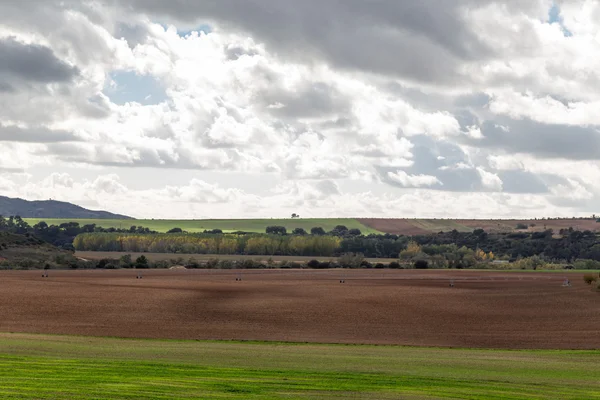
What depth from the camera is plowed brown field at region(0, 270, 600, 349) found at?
45.4m

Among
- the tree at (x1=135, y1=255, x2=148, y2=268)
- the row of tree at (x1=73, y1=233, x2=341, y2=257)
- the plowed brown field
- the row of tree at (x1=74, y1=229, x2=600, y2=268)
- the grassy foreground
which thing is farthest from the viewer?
the row of tree at (x1=73, y1=233, x2=341, y2=257)

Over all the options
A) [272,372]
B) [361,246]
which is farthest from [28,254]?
[272,372]

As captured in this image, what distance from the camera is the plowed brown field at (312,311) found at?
149 feet

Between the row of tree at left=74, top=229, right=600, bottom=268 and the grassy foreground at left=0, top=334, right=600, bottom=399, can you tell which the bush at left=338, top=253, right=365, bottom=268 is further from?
the grassy foreground at left=0, top=334, right=600, bottom=399

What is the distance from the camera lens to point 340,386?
22062 mm

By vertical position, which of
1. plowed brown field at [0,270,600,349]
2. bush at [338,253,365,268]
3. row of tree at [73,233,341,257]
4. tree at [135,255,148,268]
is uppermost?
row of tree at [73,233,341,257]

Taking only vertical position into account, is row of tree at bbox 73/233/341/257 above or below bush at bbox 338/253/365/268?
above

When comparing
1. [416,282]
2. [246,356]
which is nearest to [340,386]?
[246,356]

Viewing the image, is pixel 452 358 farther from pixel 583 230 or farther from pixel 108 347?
pixel 583 230

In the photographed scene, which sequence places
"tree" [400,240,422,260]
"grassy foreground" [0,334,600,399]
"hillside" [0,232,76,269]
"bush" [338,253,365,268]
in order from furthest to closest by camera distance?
1. "tree" [400,240,422,260]
2. "bush" [338,253,365,268]
3. "hillside" [0,232,76,269]
4. "grassy foreground" [0,334,600,399]

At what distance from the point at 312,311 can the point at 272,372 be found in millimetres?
33337

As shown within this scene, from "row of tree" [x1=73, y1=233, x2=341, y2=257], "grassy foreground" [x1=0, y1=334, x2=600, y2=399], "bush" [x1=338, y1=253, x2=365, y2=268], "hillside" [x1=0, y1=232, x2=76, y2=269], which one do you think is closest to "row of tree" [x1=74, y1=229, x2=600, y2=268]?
"row of tree" [x1=73, y1=233, x2=341, y2=257]

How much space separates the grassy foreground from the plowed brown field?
26.7 feet

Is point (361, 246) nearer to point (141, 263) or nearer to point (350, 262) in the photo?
point (350, 262)
